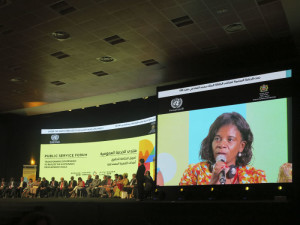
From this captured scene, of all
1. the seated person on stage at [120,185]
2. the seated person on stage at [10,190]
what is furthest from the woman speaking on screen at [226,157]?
the seated person on stage at [10,190]

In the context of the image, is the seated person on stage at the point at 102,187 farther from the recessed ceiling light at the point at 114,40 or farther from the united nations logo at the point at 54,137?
the recessed ceiling light at the point at 114,40

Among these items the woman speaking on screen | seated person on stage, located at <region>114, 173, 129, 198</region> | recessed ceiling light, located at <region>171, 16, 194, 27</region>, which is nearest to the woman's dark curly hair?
the woman speaking on screen

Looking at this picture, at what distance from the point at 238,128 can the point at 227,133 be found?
330 mm

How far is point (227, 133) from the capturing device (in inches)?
393

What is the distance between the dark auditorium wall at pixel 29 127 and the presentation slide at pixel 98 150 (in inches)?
13.9

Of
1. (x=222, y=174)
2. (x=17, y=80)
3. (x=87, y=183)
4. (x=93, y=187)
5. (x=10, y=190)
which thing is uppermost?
(x=17, y=80)

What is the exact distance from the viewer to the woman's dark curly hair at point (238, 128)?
9.55 metres

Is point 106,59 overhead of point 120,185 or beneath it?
overhead

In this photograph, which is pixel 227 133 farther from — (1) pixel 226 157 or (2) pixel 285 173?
(2) pixel 285 173

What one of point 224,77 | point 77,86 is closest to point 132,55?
point 224,77

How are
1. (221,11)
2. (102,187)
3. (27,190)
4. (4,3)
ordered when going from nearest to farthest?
(4,3)
(221,11)
(102,187)
(27,190)

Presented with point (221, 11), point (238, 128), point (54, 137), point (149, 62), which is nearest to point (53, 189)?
point (54, 137)

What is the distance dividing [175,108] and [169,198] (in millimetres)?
2727

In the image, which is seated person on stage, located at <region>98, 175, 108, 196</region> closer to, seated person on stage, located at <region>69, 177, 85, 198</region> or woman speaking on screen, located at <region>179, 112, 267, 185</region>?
seated person on stage, located at <region>69, 177, 85, 198</region>
